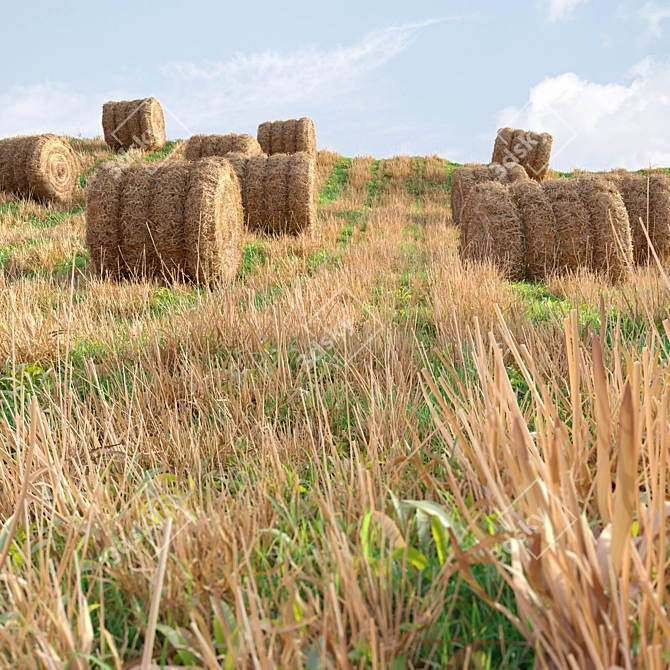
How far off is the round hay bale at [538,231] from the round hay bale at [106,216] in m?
4.71

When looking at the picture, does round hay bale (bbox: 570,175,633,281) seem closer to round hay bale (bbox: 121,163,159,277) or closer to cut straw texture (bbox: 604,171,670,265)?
cut straw texture (bbox: 604,171,670,265)

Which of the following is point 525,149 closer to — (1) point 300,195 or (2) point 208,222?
(1) point 300,195

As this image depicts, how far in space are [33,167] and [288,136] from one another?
8.13 meters

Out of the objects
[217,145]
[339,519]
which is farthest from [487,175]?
[339,519]

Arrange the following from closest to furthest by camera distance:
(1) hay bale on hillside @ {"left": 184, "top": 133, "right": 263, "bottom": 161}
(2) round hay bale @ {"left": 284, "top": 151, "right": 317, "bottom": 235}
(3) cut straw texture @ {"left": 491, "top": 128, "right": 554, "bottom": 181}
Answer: (2) round hay bale @ {"left": 284, "top": 151, "right": 317, "bottom": 235} < (1) hay bale on hillside @ {"left": 184, "top": 133, "right": 263, "bottom": 161} < (3) cut straw texture @ {"left": 491, "top": 128, "right": 554, "bottom": 181}

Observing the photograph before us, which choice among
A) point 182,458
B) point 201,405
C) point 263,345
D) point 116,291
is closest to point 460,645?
point 182,458

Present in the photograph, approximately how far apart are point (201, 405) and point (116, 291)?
3.21m

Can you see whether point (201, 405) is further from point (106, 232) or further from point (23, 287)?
point (106, 232)

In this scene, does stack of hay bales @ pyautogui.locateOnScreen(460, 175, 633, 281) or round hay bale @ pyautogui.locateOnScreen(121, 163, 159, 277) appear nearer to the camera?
round hay bale @ pyautogui.locateOnScreen(121, 163, 159, 277)

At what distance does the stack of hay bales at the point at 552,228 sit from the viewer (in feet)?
21.9

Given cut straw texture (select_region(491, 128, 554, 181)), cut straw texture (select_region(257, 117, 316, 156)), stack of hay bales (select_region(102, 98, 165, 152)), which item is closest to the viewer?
cut straw texture (select_region(491, 128, 554, 181))

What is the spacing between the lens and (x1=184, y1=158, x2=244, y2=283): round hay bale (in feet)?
21.0

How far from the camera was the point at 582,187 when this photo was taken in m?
6.89

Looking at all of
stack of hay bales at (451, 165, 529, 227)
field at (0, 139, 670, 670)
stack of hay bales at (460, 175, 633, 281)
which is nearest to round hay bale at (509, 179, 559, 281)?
stack of hay bales at (460, 175, 633, 281)
